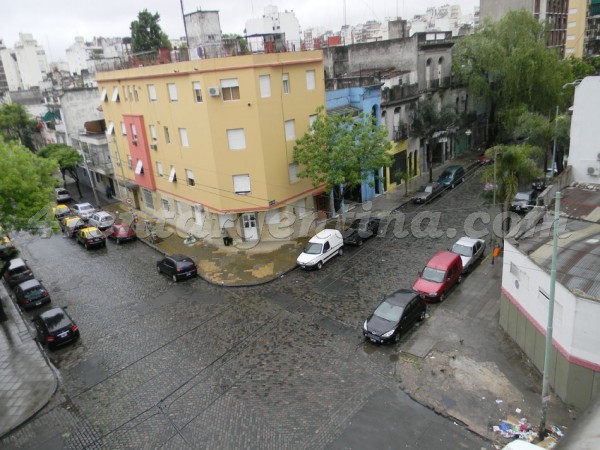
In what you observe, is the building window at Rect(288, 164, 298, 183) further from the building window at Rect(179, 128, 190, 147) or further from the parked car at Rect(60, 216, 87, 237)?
the parked car at Rect(60, 216, 87, 237)

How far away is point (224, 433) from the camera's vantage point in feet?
46.3

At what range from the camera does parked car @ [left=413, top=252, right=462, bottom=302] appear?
20672mm

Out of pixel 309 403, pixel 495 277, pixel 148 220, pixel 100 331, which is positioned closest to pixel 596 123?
pixel 495 277

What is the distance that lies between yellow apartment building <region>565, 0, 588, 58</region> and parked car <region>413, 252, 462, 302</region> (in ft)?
204

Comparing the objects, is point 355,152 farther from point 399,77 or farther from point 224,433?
point 224,433

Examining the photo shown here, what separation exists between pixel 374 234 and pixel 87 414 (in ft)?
64.1

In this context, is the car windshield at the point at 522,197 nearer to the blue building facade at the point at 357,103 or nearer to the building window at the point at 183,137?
the blue building facade at the point at 357,103

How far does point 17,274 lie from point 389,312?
22209 mm

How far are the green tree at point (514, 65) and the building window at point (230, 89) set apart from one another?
25319 millimetres

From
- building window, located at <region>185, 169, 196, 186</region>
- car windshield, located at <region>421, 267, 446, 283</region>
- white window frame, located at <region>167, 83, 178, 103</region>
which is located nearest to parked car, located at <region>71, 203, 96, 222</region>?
building window, located at <region>185, 169, 196, 186</region>

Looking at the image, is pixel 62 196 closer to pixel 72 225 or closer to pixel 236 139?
pixel 72 225

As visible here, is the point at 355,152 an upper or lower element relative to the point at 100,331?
upper

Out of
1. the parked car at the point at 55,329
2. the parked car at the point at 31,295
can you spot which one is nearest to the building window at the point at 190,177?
the parked car at the point at 31,295

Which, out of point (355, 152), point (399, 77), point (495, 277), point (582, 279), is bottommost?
point (495, 277)
